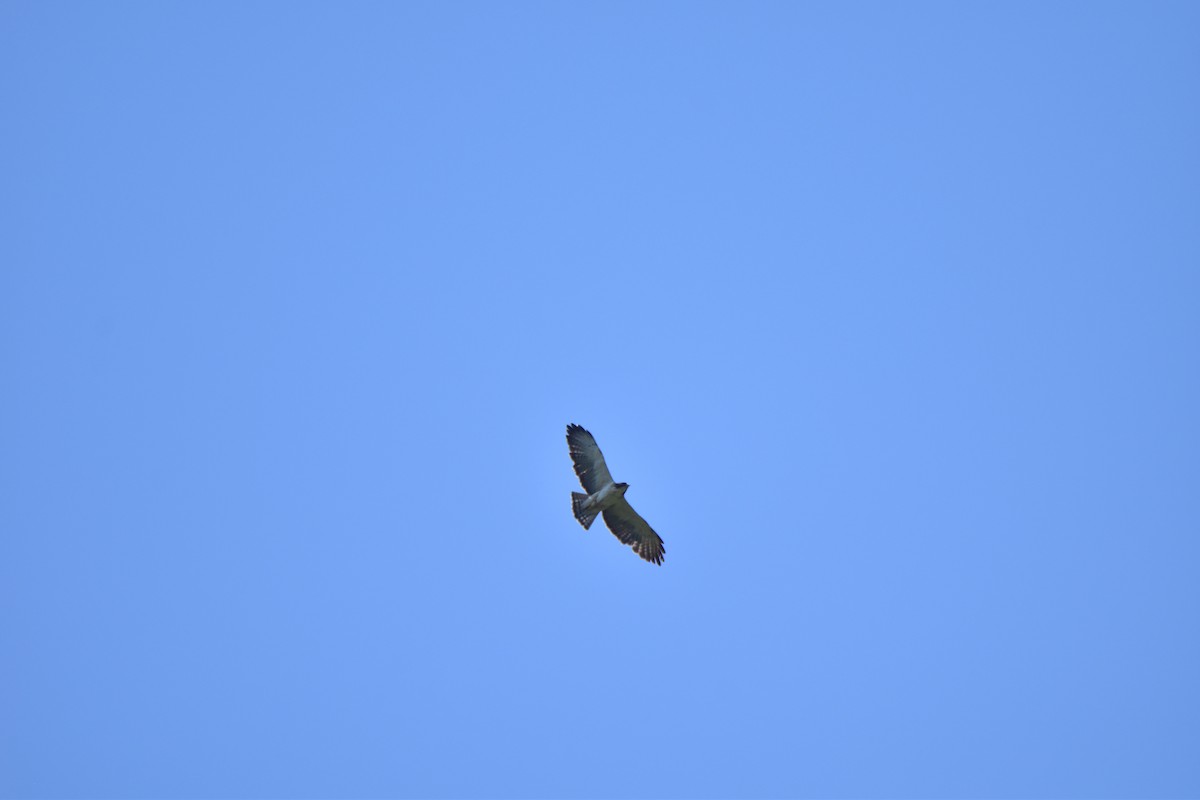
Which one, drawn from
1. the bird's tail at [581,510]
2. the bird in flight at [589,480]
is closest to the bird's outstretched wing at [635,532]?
the bird in flight at [589,480]

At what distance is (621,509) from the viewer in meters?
23.3

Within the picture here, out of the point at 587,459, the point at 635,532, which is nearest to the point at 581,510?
the point at 587,459

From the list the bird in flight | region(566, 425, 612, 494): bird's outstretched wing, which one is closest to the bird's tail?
the bird in flight

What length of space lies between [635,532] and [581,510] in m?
1.59

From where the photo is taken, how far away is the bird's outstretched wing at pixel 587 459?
74.3ft

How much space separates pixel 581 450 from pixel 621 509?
57.7 inches

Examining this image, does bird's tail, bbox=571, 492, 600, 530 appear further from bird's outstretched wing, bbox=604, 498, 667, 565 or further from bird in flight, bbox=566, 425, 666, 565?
bird's outstretched wing, bbox=604, 498, 667, 565

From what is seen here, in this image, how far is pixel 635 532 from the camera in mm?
23781

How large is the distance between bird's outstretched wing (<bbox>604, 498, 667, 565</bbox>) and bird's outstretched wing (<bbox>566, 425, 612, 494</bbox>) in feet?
2.60

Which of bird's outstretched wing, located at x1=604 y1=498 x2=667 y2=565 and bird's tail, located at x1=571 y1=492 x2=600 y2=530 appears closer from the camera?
bird's tail, located at x1=571 y1=492 x2=600 y2=530

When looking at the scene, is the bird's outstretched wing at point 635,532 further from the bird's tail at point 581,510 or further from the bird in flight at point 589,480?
the bird's tail at point 581,510

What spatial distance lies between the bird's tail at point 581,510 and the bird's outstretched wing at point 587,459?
186 millimetres

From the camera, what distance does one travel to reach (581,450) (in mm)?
22656

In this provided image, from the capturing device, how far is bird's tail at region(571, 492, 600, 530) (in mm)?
22641
